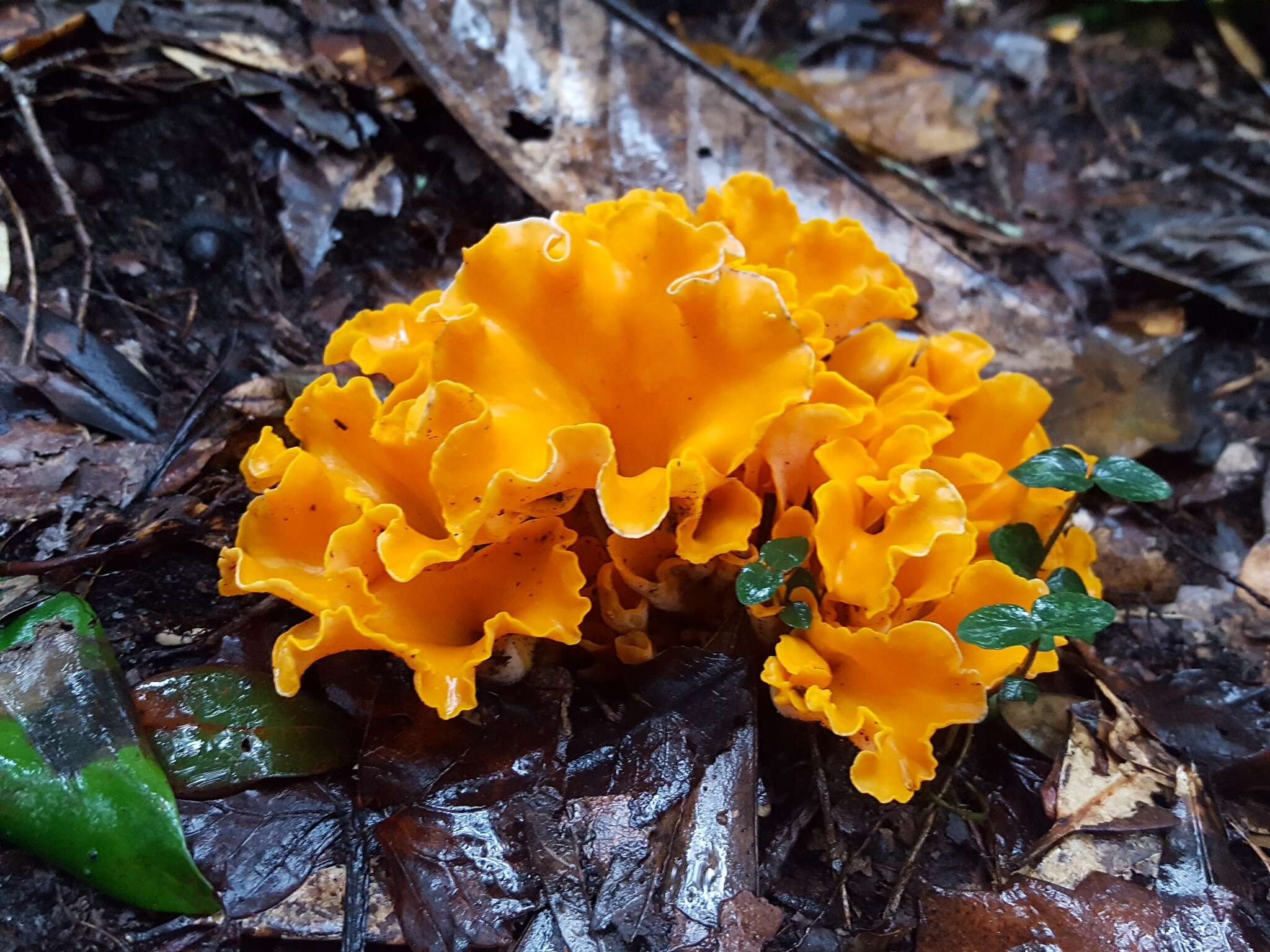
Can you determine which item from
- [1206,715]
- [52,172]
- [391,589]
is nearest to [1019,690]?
[1206,715]

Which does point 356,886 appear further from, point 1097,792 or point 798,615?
point 1097,792

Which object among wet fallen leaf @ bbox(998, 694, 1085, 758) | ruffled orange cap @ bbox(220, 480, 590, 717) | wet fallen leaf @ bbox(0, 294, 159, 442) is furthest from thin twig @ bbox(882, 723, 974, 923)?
wet fallen leaf @ bbox(0, 294, 159, 442)

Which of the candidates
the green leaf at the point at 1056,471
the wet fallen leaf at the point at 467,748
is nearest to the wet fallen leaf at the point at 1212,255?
the green leaf at the point at 1056,471

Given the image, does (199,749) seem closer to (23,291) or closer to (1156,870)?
(23,291)

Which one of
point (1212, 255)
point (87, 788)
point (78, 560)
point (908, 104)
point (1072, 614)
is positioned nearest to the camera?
point (87, 788)

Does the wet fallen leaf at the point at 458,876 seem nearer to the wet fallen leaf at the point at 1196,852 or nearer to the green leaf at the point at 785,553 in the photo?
the green leaf at the point at 785,553

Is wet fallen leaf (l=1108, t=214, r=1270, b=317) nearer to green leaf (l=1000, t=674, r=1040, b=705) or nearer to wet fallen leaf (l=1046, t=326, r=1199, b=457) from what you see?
wet fallen leaf (l=1046, t=326, r=1199, b=457)

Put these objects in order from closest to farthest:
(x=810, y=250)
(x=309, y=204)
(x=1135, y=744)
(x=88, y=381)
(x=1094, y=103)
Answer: (x=1135, y=744)
(x=810, y=250)
(x=88, y=381)
(x=309, y=204)
(x=1094, y=103)
